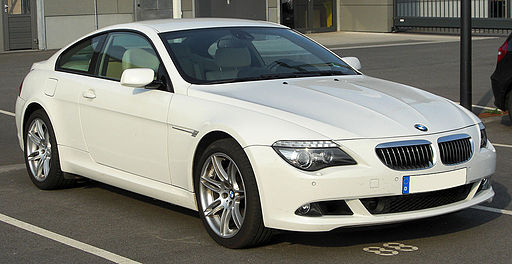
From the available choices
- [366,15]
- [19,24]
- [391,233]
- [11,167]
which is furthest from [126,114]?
[366,15]

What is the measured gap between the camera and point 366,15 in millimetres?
32969

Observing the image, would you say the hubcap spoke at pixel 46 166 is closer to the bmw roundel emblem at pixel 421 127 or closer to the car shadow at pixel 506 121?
the bmw roundel emblem at pixel 421 127

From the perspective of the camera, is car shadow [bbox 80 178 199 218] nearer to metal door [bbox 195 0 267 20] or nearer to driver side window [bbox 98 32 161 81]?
driver side window [bbox 98 32 161 81]

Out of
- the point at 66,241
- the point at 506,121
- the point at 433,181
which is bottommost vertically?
the point at 66,241

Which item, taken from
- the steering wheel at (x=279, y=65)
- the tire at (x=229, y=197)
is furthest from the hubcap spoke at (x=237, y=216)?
the steering wheel at (x=279, y=65)

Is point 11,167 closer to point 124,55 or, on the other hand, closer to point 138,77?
point 124,55

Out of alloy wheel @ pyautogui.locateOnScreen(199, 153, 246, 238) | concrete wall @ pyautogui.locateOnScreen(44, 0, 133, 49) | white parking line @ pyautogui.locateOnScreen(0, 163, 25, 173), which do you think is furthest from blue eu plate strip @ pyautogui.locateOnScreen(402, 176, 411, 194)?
concrete wall @ pyautogui.locateOnScreen(44, 0, 133, 49)

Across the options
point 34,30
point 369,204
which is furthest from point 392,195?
point 34,30

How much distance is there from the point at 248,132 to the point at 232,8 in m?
25.4

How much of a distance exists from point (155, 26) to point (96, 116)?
838 millimetres

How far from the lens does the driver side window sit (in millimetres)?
7094

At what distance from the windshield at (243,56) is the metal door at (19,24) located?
63.0 ft

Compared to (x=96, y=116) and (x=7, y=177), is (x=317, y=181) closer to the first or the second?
(x=96, y=116)

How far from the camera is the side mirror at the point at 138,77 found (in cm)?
654
